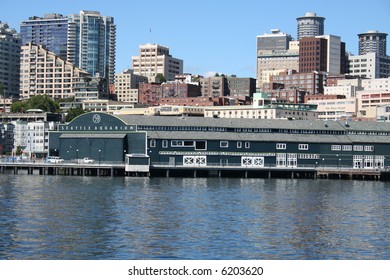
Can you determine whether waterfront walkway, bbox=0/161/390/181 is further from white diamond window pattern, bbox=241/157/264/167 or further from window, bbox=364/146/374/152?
window, bbox=364/146/374/152

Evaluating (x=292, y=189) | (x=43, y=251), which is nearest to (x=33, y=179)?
(x=292, y=189)

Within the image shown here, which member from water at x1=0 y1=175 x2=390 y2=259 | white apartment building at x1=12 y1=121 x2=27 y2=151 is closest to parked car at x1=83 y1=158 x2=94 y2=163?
water at x1=0 y1=175 x2=390 y2=259

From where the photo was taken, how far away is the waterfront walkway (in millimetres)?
137500

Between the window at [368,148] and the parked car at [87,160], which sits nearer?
the parked car at [87,160]

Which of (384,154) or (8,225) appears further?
(384,154)

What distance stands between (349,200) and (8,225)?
1537 inches

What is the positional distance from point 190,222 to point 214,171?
71392mm

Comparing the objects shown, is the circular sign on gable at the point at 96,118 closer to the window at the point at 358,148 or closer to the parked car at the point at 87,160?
the parked car at the point at 87,160

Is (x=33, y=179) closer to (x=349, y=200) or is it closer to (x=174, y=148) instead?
(x=174, y=148)

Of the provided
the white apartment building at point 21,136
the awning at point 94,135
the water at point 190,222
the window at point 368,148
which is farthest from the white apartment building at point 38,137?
the water at point 190,222

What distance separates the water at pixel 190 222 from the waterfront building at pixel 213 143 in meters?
28.2

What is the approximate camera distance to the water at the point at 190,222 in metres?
54.6
